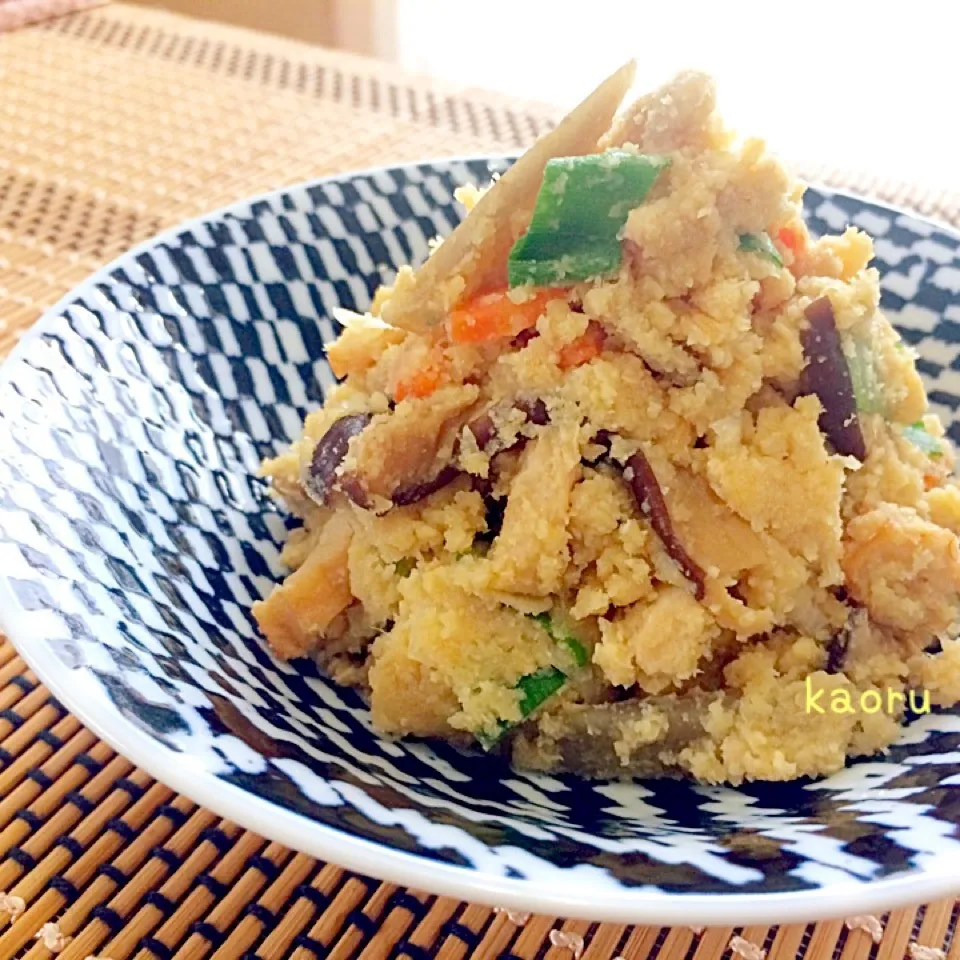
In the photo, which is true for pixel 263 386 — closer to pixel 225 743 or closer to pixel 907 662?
pixel 225 743

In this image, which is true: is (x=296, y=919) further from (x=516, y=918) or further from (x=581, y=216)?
(x=581, y=216)

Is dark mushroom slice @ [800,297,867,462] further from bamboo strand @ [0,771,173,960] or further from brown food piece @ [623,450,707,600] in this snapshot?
bamboo strand @ [0,771,173,960]

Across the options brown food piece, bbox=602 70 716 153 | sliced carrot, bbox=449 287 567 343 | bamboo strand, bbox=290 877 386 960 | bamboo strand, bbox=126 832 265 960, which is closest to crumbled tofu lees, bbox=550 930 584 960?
bamboo strand, bbox=290 877 386 960

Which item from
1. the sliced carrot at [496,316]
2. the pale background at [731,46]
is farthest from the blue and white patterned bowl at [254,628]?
the pale background at [731,46]

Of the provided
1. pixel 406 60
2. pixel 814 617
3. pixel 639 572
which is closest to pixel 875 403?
pixel 814 617

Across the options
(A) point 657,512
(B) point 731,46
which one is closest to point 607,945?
(A) point 657,512

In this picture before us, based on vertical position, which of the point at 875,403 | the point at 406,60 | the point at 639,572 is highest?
the point at 875,403

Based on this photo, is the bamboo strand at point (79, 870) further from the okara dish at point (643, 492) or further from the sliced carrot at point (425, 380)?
the sliced carrot at point (425, 380)
